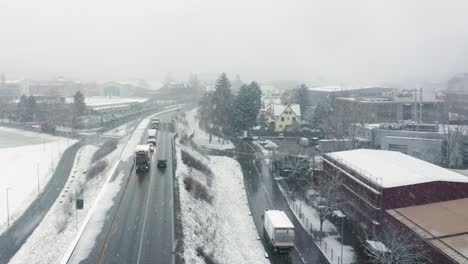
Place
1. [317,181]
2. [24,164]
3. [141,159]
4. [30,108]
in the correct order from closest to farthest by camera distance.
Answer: [141,159]
[317,181]
[24,164]
[30,108]

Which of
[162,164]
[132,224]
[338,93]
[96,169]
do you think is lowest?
[132,224]

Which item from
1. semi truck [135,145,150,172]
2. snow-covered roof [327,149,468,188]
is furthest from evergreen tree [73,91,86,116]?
snow-covered roof [327,149,468,188]

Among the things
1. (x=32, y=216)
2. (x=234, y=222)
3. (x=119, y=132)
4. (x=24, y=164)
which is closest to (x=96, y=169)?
(x=32, y=216)

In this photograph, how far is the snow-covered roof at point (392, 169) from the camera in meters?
22.4

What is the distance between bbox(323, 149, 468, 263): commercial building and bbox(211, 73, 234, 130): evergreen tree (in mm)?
29984

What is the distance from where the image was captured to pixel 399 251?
17.5 meters

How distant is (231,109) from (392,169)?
32691mm

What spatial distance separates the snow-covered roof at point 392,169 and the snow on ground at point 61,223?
16.1m

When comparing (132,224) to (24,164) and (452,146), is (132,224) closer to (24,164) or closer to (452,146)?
(24,164)

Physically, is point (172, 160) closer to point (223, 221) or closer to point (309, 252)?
point (223, 221)

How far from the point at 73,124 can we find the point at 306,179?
1661 inches

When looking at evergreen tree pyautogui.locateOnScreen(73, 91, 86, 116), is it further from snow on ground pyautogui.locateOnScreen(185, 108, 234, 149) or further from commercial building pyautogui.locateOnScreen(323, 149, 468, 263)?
commercial building pyautogui.locateOnScreen(323, 149, 468, 263)

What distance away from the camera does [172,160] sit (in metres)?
33.5

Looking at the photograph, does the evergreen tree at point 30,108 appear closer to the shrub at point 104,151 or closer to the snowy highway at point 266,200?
the shrub at point 104,151
